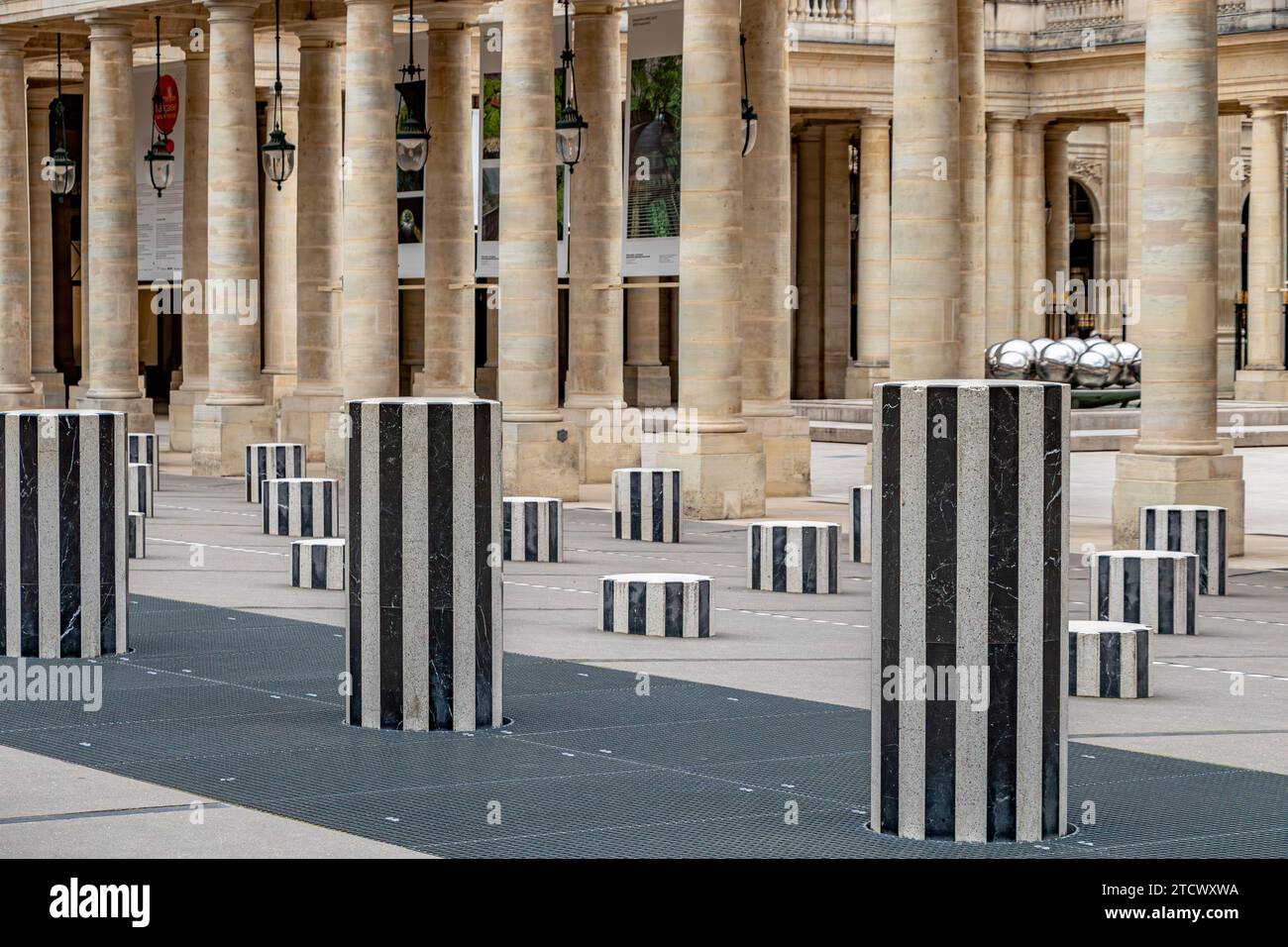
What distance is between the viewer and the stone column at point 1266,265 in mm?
52562

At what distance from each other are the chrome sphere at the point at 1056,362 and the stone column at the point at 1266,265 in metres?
6.72

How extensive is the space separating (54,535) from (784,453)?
1718cm

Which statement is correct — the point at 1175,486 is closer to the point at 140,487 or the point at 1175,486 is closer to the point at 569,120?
the point at 569,120

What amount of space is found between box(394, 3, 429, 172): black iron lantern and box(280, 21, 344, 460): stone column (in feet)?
8.64

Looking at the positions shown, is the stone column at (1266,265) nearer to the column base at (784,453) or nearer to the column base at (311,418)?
the column base at (784,453)

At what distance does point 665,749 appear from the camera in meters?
11.9

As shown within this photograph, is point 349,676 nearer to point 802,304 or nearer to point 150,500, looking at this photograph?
point 150,500

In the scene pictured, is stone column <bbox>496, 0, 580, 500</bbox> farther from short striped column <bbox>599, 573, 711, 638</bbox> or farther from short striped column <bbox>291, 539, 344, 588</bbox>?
short striped column <bbox>599, 573, 711, 638</bbox>

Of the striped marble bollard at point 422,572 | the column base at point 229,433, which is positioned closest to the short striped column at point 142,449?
the column base at point 229,433

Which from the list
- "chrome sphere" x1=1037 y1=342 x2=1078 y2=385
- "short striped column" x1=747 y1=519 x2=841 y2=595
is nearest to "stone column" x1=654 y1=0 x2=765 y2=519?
"short striped column" x1=747 y1=519 x2=841 y2=595

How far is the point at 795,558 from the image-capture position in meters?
20.2

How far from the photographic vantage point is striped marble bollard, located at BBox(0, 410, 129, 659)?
Answer: 49.0 feet

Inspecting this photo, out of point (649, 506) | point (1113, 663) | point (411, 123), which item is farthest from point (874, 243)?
point (1113, 663)
